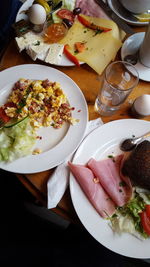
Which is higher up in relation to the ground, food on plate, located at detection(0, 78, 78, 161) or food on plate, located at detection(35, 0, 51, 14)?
food on plate, located at detection(35, 0, 51, 14)

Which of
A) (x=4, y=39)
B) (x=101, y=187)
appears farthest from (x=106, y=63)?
(x=4, y=39)

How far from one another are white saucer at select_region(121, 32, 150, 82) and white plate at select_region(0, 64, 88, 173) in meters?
0.34

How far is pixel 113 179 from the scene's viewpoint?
964mm

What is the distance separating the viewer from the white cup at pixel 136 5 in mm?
1191

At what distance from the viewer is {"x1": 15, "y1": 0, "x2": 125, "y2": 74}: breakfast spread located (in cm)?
114

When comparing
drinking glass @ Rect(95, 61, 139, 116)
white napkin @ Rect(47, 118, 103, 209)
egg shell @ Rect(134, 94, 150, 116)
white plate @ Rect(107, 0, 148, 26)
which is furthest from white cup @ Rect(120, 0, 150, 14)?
white napkin @ Rect(47, 118, 103, 209)

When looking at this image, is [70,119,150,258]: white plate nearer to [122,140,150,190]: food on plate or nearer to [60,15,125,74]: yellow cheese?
[122,140,150,190]: food on plate

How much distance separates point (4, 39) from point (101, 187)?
1178 millimetres

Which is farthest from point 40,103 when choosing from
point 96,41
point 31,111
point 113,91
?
point 96,41

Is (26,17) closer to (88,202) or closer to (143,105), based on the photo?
(143,105)

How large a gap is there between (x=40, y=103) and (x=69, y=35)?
16.8 inches

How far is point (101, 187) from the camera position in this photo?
964 mm

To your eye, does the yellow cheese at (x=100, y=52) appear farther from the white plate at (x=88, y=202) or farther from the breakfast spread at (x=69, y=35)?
the white plate at (x=88, y=202)

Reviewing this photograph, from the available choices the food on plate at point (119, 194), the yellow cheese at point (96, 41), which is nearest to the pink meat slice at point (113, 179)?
the food on plate at point (119, 194)
